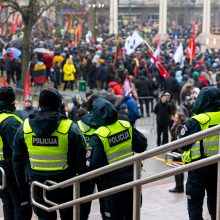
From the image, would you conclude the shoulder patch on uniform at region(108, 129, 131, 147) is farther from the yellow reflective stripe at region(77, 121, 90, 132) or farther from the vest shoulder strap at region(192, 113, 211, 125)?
the yellow reflective stripe at region(77, 121, 90, 132)

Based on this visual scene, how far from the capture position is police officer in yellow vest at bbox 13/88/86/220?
6.27 metres

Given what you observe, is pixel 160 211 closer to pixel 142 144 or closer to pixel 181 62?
pixel 142 144

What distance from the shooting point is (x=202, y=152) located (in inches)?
261

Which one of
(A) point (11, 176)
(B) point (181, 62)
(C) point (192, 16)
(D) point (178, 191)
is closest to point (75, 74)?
→ (B) point (181, 62)

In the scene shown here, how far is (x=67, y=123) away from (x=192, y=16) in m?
77.8

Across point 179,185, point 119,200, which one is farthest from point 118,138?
point 179,185

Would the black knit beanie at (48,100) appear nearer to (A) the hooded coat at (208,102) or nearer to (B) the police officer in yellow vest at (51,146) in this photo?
(B) the police officer in yellow vest at (51,146)

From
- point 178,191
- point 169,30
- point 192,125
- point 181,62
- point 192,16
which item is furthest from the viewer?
point 192,16

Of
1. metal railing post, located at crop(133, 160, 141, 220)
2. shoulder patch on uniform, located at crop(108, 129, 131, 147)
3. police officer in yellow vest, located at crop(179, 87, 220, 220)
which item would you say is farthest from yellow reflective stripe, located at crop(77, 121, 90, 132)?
metal railing post, located at crop(133, 160, 141, 220)

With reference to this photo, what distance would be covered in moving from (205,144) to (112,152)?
92cm

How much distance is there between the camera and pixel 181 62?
26.4 m

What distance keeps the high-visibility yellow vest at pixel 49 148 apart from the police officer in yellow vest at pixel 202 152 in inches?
48.3

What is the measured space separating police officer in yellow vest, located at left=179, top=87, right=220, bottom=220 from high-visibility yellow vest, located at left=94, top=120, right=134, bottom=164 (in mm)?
544

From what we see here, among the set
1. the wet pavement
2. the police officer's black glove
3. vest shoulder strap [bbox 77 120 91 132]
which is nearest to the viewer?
the police officer's black glove
